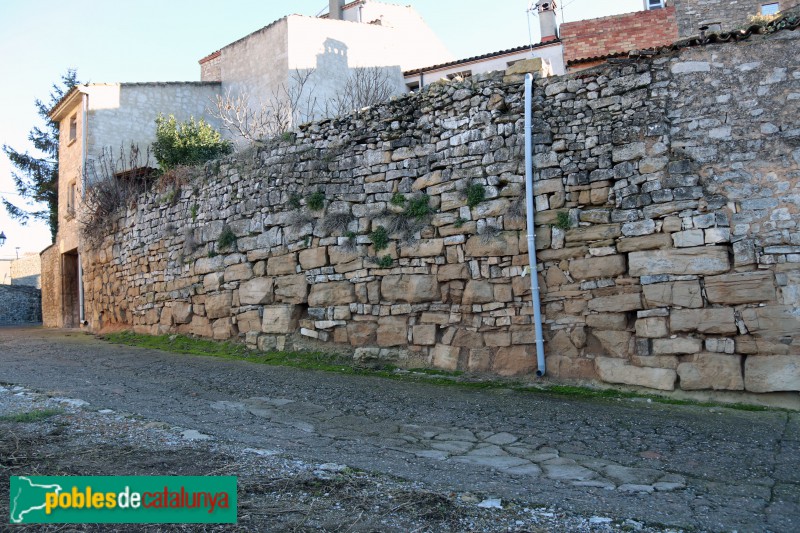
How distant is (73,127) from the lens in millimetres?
17172

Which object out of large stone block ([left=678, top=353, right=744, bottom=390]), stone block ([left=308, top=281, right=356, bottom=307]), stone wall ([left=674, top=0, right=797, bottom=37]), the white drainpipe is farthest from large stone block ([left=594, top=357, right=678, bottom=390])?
the white drainpipe

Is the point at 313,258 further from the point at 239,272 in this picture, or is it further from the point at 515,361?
the point at 515,361

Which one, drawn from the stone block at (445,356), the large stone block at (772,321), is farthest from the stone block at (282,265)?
the large stone block at (772,321)

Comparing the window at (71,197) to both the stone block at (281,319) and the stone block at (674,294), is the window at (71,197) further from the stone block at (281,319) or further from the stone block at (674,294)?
the stone block at (674,294)

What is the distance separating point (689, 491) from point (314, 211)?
6.44m

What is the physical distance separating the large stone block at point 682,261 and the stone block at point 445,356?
2315 mm

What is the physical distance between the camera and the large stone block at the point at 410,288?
7883 mm

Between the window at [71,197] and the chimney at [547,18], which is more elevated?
the chimney at [547,18]

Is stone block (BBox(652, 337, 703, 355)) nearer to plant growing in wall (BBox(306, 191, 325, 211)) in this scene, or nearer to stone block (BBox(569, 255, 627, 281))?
stone block (BBox(569, 255, 627, 281))

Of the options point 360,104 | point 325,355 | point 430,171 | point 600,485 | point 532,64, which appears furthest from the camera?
point 360,104

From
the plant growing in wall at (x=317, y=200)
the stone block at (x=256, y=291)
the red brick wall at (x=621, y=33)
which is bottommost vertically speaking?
the stone block at (x=256, y=291)

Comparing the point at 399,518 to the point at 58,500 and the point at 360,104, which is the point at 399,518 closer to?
the point at 58,500

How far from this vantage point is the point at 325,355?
8672mm

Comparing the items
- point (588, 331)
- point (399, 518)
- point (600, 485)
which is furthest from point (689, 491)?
point (588, 331)
